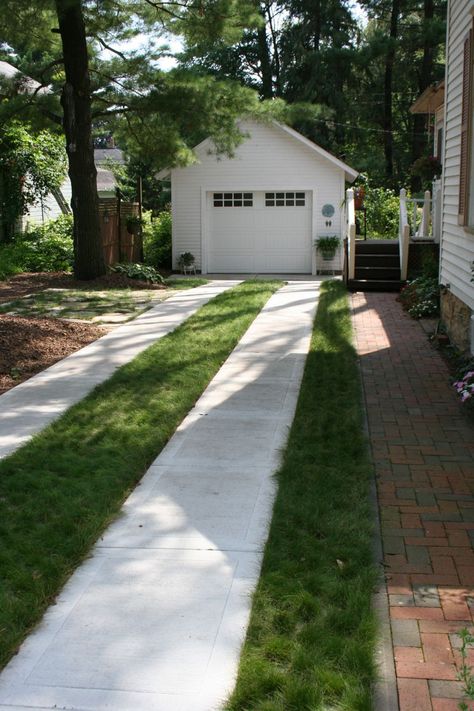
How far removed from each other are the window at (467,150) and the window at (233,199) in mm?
13723

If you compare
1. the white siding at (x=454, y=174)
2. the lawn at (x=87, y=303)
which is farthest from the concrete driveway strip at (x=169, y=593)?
the lawn at (x=87, y=303)

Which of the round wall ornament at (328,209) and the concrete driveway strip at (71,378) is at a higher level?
the round wall ornament at (328,209)

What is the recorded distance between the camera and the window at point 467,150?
8.46 meters

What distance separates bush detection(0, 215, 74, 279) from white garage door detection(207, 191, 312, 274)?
4.28 m

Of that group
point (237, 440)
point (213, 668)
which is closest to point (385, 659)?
point (213, 668)

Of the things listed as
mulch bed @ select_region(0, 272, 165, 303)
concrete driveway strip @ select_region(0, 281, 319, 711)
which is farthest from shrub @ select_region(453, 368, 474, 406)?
mulch bed @ select_region(0, 272, 165, 303)

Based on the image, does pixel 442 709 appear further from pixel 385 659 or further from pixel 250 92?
pixel 250 92

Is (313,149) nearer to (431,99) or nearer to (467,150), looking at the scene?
(431,99)

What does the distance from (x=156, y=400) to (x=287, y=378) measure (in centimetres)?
164

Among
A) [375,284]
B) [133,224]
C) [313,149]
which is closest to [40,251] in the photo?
[133,224]

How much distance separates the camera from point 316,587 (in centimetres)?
371

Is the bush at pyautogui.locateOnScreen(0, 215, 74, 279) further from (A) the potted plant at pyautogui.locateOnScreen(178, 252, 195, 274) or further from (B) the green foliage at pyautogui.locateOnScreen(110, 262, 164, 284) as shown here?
(A) the potted plant at pyautogui.locateOnScreen(178, 252, 195, 274)

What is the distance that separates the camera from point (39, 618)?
3479 millimetres

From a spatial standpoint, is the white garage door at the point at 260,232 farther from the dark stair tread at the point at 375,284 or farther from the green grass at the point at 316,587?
the green grass at the point at 316,587
